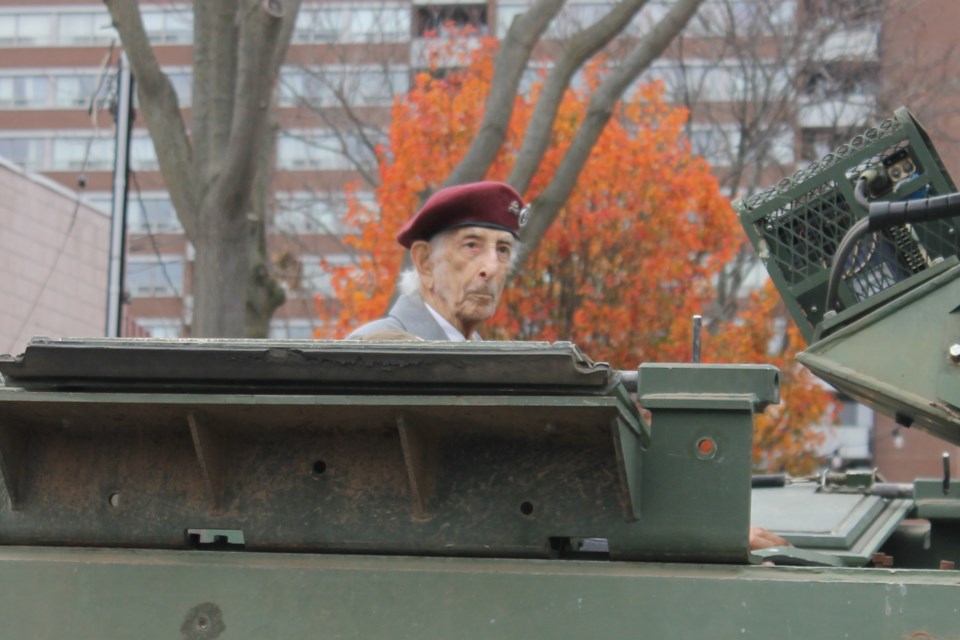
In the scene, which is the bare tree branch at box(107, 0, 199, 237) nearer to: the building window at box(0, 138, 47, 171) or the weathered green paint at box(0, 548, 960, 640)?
the weathered green paint at box(0, 548, 960, 640)

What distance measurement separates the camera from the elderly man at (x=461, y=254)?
473 cm

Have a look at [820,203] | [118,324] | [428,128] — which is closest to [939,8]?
[428,128]

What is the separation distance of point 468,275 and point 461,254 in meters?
0.09

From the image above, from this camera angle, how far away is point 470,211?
4824mm

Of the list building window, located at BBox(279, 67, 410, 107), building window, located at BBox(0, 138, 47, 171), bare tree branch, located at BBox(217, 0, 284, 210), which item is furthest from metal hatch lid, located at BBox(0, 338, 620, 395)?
building window, located at BBox(0, 138, 47, 171)

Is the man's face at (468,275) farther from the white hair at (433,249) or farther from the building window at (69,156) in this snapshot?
the building window at (69,156)

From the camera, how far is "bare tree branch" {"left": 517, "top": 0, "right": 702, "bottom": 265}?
39.2ft

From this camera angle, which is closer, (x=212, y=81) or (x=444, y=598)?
(x=444, y=598)

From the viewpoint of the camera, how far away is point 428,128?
21.6 metres

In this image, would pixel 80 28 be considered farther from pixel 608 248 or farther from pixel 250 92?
pixel 250 92

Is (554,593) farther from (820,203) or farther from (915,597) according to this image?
(820,203)

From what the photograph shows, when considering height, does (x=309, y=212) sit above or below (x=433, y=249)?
above

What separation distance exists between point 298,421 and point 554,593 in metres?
0.56

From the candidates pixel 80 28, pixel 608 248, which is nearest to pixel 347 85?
pixel 608 248
